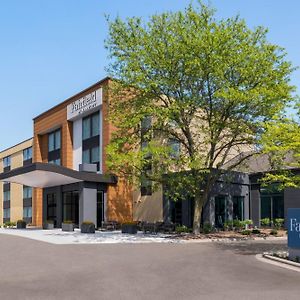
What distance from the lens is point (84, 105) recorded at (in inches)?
1766

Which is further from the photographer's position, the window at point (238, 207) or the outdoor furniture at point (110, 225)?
the window at point (238, 207)

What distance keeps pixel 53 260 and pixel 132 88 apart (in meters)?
15.2

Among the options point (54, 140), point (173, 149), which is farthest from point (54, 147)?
point (173, 149)

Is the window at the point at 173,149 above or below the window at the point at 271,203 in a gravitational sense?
above

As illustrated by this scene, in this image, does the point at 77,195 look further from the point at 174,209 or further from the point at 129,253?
the point at 129,253

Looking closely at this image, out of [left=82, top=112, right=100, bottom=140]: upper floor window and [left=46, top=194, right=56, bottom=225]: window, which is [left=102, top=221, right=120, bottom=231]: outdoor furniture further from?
[left=82, top=112, right=100, bottom=140]: upper floor window

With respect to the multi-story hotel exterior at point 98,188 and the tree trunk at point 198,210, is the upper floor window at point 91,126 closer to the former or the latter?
the multi-story hotel exterior at point 98,188

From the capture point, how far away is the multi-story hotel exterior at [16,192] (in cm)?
6531

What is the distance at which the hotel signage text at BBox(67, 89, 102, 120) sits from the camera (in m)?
42.8

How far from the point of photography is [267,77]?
26453 mm

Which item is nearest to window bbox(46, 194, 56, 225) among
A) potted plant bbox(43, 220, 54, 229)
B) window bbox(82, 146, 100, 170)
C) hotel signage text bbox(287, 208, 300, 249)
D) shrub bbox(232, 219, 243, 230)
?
potted plant bbox(43, 220, 54, 229)

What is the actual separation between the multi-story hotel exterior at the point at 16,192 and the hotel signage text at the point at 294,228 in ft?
168

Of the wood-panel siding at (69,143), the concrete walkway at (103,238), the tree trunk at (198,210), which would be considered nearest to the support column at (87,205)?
the wood-panel siding at (69,143)

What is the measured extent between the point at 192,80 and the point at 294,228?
1287cm
